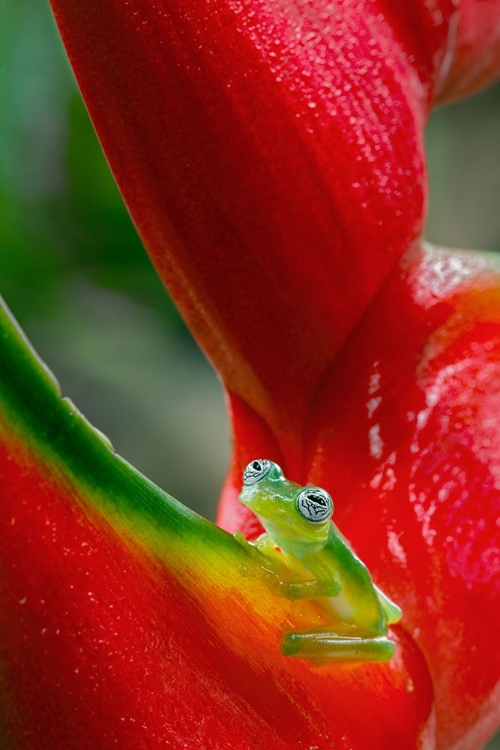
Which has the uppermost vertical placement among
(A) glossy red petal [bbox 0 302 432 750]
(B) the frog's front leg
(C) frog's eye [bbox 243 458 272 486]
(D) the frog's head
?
(A) glossy red petal [bbox 0 302 432 750]

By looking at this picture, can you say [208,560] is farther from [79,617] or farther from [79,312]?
[79,312]

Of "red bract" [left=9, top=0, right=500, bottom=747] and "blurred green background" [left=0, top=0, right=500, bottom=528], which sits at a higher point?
"red bract" [left=9, top=0, right=500, bottom=747]

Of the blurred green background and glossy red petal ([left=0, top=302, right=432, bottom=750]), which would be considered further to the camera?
the blurred green background

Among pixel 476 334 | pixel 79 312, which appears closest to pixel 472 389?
pixel 476 334

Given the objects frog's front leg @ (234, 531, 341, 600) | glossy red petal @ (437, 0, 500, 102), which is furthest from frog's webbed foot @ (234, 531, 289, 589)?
glossy red petal @ (437, 0, 500, 102)

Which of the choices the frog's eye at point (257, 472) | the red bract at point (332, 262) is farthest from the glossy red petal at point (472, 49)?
the frog's eye at point (257, 472)

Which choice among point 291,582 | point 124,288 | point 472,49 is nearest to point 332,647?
point 291,582

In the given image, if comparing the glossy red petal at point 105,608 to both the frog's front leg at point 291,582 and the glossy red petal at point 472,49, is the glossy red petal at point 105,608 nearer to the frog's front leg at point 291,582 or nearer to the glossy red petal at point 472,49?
the frog's front leg at point 291,582

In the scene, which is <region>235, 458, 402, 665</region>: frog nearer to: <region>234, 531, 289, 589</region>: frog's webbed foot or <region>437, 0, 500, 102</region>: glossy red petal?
<region>234, 531, 289, 589</region>: frog's webbed foot
